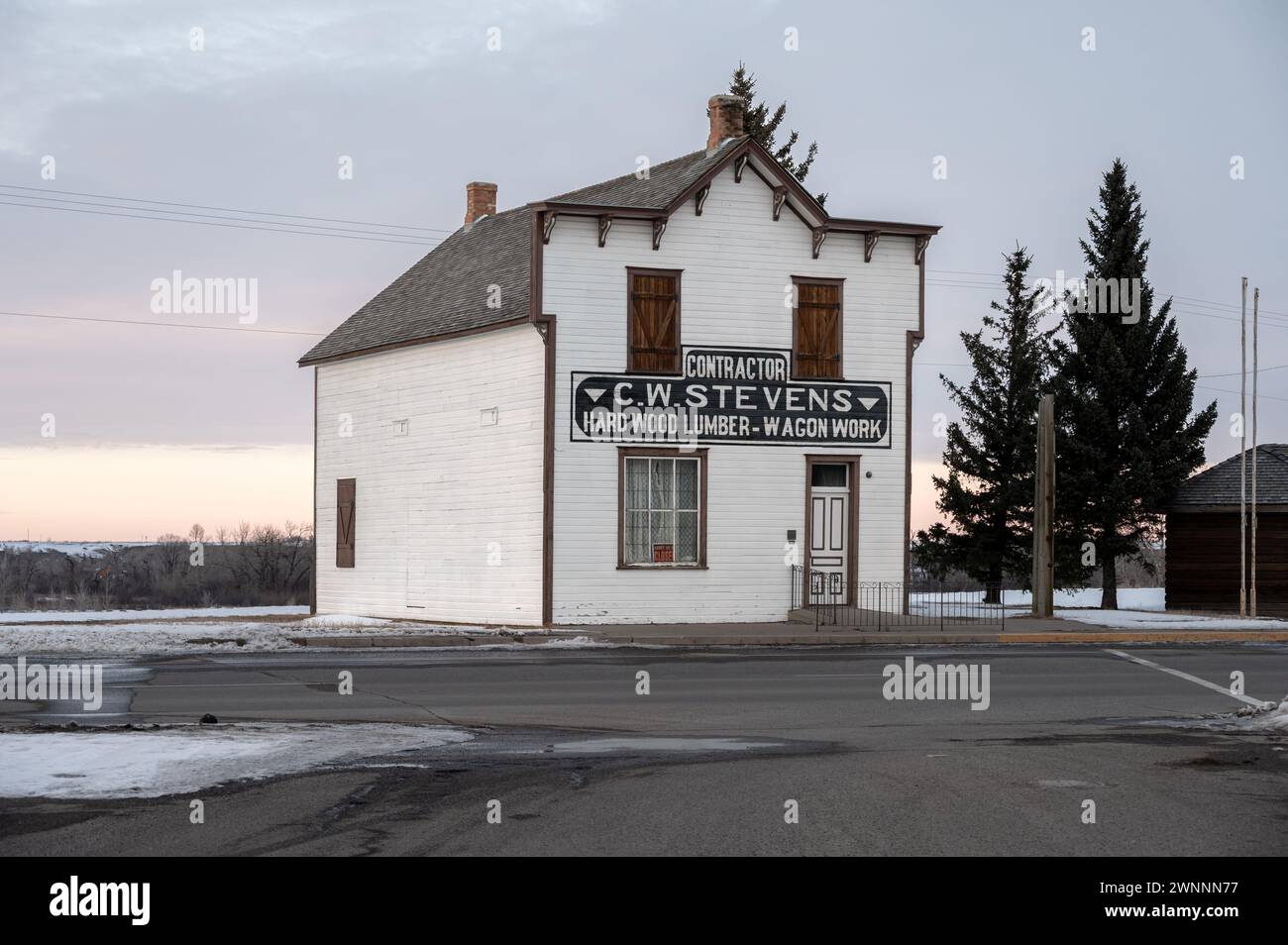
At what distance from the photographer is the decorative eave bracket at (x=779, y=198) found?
29.0m

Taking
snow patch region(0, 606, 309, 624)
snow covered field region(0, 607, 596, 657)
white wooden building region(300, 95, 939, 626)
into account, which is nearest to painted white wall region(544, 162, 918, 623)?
white wooden building region(300, 95, 939, 626)

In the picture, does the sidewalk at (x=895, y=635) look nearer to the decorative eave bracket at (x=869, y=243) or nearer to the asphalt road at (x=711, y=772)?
the asphalt road at (x=711, y=772)

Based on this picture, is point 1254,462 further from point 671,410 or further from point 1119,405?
point 671,410

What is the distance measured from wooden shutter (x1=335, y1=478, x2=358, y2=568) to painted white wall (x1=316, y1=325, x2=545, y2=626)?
0.21 metres

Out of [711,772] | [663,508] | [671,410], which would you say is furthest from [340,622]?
[711,772]

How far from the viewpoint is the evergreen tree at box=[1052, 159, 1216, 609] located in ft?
134

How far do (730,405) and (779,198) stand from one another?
13.8 feet

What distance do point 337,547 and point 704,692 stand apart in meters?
18.0

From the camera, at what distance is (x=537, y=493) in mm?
27703

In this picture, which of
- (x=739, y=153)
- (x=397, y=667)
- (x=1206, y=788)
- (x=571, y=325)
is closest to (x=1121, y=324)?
(x=739, y=153)

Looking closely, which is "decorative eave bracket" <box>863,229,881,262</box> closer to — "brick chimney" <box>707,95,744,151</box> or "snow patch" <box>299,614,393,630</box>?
"brick chimney" <box>707,95,744,151</box>

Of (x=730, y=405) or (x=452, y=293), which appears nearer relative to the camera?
(x=730, y=405)

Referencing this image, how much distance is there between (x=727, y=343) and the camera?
94.4ft
